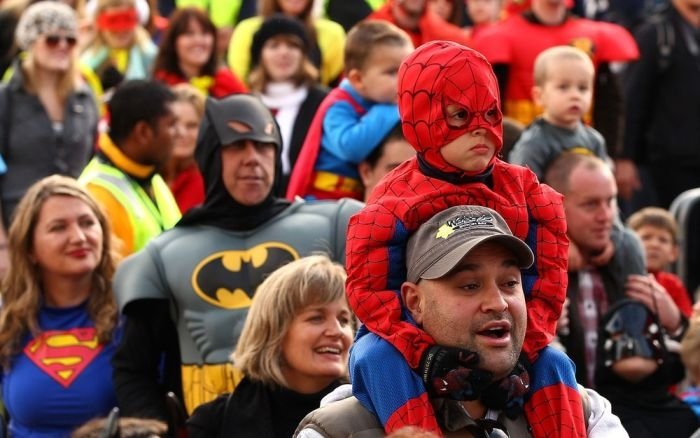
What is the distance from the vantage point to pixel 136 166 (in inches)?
332

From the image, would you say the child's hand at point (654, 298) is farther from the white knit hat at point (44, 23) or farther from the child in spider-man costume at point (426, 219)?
the white knit hat at point (44, 23)

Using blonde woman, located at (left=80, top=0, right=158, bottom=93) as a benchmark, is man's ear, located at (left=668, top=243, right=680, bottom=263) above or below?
below

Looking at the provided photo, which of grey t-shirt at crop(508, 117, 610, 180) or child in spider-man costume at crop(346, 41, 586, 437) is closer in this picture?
child in spider-man costume at crop(346, 41, 586, 437)

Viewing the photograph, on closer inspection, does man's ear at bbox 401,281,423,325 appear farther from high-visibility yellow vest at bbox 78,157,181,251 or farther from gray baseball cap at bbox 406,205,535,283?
high-visibility yellow vest at bbox 78,157,181,251

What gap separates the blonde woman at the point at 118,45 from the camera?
11844 millimetres

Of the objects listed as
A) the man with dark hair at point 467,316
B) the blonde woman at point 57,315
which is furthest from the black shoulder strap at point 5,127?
the man with dark hair at point 467,316

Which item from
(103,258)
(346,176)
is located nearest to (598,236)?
(346,176)

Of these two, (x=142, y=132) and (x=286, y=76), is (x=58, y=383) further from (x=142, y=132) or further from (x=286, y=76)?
(x=286, y=76)

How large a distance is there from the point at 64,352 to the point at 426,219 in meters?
3.14

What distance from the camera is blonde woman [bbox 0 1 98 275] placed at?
10.2m

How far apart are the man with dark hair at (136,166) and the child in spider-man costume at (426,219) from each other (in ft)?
12.2

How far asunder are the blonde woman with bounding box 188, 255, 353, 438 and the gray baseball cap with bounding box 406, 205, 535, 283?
178cm

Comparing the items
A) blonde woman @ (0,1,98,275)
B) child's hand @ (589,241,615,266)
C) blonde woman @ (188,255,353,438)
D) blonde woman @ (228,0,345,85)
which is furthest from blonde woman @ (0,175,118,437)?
blonde woman @ (228,0,345,85)

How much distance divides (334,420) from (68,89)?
6473 millimetres
